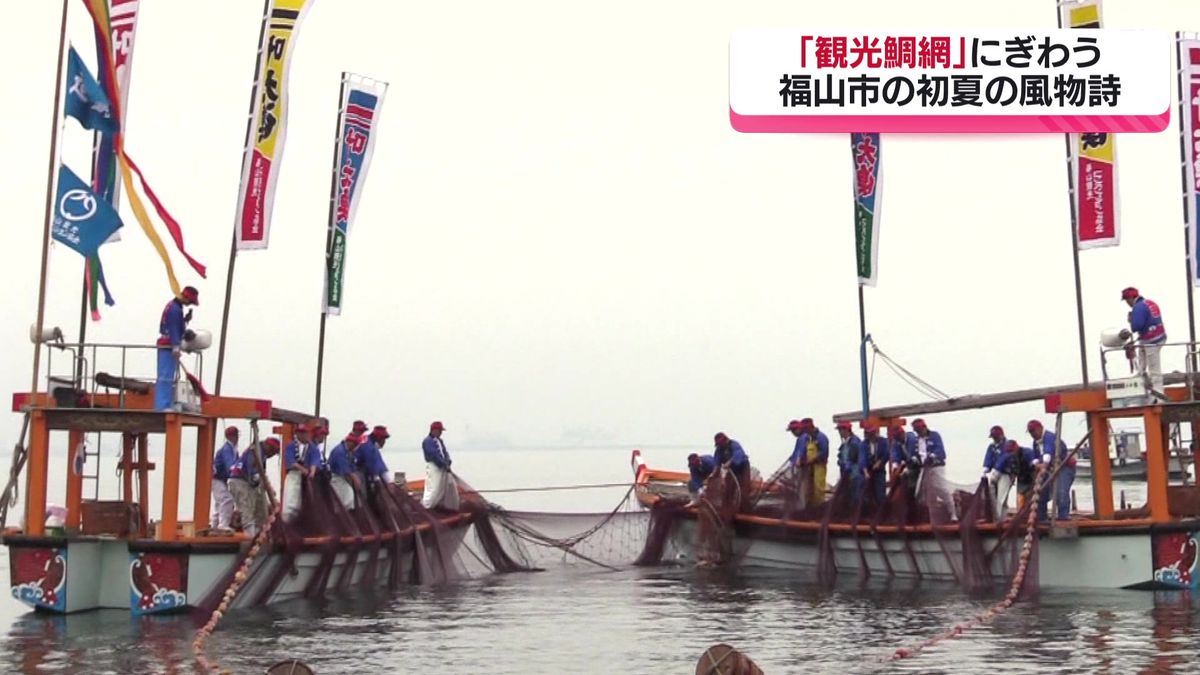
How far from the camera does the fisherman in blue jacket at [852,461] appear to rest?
104ft

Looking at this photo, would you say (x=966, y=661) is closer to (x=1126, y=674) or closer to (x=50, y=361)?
(x=1126, y=674)

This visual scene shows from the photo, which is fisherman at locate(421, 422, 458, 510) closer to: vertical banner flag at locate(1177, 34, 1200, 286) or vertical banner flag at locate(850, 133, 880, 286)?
vertical banner flag at locate(850, 133, 880, 286)

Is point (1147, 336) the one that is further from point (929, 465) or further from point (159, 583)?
point (159, 583)

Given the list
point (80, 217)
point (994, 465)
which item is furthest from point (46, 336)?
point (994, 465)

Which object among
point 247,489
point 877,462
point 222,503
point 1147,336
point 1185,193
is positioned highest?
point 1185,193

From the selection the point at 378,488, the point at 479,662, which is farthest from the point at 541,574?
the point at 479,662

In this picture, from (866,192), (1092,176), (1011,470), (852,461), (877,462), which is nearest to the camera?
(1011,470)

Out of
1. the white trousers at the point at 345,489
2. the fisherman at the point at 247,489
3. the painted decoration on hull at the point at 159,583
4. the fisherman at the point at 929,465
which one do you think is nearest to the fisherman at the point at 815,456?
the fisherman at the point at 929,465

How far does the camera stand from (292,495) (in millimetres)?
27812

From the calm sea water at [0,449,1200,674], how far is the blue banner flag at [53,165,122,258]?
5353 mm

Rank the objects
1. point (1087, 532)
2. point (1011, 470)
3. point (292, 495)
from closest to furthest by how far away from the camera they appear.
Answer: point (1087, 532), point (292, 495), point (1011, 470)

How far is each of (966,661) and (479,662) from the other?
5.88m

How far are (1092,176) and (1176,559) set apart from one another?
7122 mm

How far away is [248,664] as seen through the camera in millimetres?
20859
